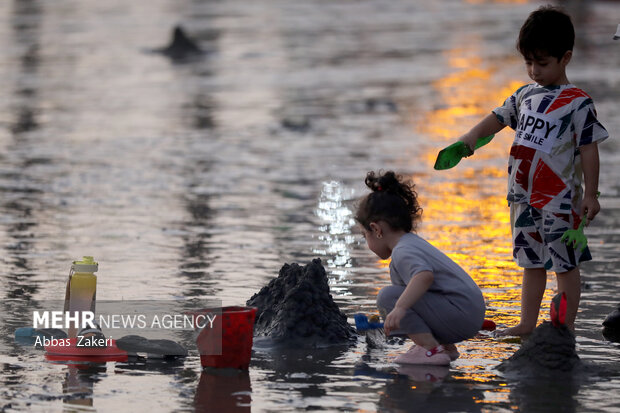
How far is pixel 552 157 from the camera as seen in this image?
5.99 meters

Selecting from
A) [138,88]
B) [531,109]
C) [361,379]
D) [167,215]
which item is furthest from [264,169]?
[138,88]

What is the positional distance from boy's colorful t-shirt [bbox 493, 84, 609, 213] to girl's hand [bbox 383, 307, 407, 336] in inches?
42.6

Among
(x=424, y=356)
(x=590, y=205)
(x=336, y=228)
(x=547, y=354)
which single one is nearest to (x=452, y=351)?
(x=424, y=356)

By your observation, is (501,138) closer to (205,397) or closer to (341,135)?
(341,135)

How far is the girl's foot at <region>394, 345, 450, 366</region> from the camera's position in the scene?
215 inches

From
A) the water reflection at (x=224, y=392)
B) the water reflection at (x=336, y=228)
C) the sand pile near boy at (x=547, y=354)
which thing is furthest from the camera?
the water reflection at (x=336, y=228)

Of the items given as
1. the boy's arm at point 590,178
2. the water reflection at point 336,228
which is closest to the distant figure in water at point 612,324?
the boy's arm at point 590,178

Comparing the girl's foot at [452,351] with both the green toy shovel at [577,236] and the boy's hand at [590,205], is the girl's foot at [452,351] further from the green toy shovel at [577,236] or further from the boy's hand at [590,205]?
the boy's hand at [590,205]

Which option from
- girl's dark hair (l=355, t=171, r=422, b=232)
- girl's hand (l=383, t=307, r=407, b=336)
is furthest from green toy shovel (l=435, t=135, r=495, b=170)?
girl's hand (l=383, t=307, r=407, b=336)

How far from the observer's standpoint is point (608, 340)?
599 centimetres

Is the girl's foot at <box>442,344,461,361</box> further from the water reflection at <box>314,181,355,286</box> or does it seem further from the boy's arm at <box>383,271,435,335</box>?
the water reflection at <box>314,181,355,286</box>

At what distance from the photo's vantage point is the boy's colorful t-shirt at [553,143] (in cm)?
595

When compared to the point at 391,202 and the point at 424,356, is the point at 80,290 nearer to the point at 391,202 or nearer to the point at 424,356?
the point at 391,202

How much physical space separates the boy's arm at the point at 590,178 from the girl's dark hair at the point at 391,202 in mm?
814
